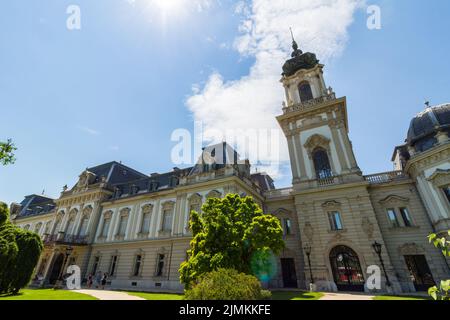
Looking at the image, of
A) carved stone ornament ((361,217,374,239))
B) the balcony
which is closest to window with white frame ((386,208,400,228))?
carved stone ornament ((361,217,374,239))

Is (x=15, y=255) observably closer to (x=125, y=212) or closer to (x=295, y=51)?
(x=125, y=212)

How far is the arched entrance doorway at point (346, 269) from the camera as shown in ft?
61.3

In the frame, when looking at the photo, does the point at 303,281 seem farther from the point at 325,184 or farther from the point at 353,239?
the point at 325,184

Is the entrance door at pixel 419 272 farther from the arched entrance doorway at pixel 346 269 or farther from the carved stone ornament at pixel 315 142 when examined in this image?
the carved stone ornament at pixel 315 142

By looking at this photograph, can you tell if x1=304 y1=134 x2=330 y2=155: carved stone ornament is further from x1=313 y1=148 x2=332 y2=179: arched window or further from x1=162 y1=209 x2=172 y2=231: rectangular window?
x1=162 y1=209 x2=172 y2=231: rectangular window

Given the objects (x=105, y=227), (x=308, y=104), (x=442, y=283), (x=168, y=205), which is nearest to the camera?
(x=442, y=283)

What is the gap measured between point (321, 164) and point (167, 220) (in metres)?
18.3

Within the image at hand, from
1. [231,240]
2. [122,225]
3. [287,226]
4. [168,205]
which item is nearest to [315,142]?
[287,226]

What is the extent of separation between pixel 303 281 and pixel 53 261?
2846 cm

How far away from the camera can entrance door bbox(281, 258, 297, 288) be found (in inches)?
850

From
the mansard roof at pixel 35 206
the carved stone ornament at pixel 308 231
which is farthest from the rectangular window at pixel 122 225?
the carved stone ornament at pixel 308 231

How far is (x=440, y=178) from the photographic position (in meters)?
17.9

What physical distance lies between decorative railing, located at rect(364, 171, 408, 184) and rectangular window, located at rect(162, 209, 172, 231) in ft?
69.5

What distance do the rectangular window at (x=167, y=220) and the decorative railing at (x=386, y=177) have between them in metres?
21.2
